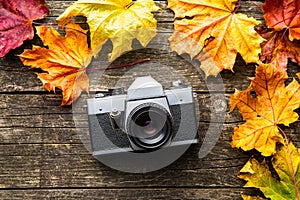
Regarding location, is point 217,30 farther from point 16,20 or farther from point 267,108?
point 16,20

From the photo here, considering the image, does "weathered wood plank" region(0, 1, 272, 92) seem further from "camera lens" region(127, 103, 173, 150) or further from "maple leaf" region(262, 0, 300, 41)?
"camera lens" region(127, 103, 173, 150)

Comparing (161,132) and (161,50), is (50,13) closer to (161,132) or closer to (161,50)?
(161,50)

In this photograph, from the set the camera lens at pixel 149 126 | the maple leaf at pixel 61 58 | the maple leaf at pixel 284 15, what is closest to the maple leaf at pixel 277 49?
the maple leaf at pixel 284 15

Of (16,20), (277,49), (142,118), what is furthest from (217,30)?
(16,20)

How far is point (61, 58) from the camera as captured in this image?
1427mm

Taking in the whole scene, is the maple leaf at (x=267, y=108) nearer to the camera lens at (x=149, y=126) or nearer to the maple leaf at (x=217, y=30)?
the maple leaf at (x=217, y=30)

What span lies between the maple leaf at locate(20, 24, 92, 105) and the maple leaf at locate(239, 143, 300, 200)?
0.51 m

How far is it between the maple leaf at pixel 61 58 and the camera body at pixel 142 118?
91 mm

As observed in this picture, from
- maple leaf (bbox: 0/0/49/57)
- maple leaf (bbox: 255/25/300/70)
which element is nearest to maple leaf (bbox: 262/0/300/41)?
maple leaf (bbox: 255/25/300/70)

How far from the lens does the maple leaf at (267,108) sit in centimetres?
141

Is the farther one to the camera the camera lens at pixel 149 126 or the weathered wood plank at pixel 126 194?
the weathered wood plank at pixel 126 194

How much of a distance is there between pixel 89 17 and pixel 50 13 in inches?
6.0

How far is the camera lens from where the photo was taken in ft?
4.27

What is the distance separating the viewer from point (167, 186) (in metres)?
1.47
